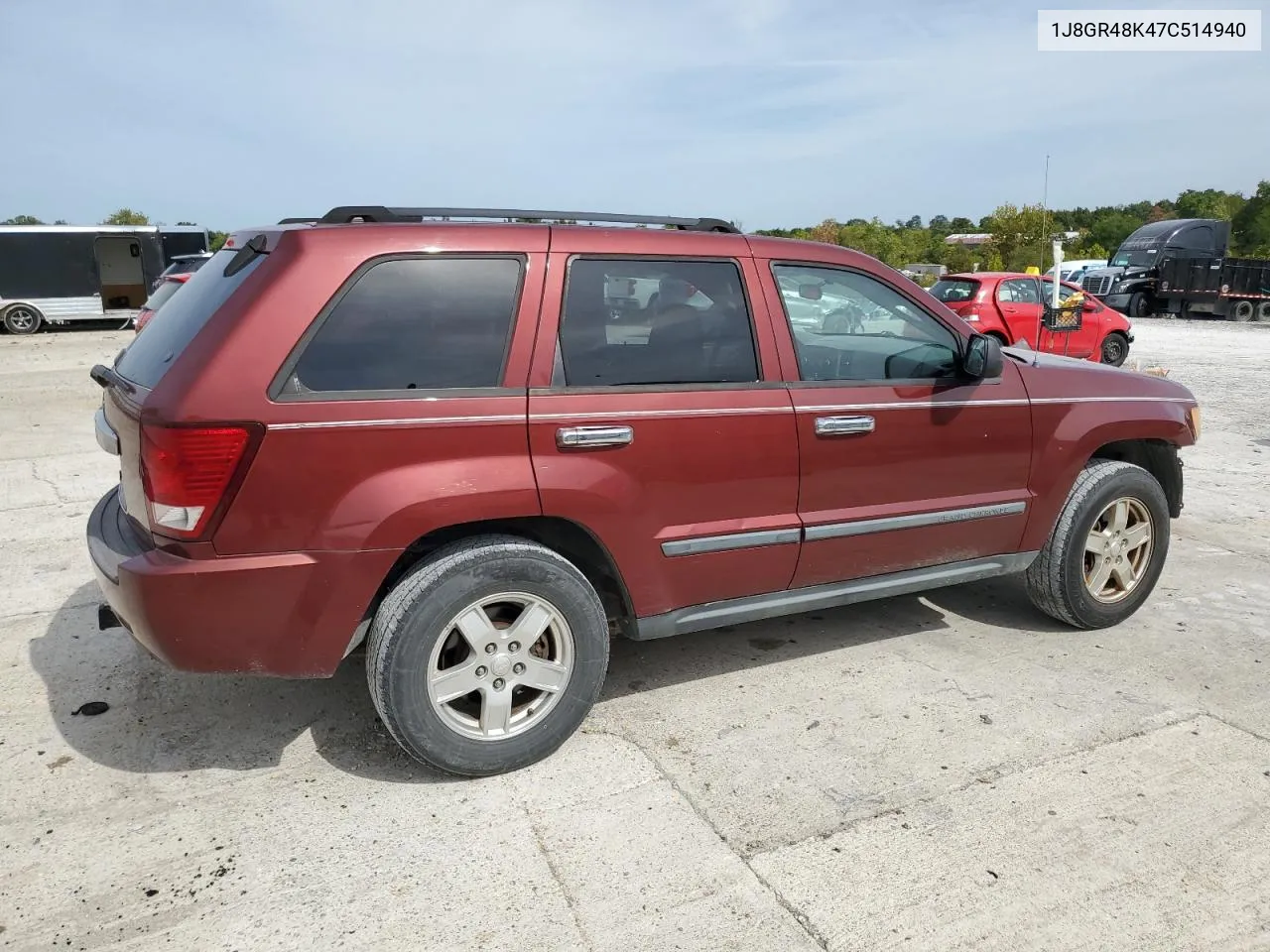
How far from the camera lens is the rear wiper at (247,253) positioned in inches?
119

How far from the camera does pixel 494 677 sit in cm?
312

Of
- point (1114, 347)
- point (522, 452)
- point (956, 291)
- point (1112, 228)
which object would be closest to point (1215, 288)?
point (1114, 347)

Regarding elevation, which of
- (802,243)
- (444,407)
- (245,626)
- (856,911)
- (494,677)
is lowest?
(856,911)

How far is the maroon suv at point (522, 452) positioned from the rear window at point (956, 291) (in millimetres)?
10165

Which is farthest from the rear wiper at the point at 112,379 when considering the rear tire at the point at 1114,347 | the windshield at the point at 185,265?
the windshield at the point at 185,265

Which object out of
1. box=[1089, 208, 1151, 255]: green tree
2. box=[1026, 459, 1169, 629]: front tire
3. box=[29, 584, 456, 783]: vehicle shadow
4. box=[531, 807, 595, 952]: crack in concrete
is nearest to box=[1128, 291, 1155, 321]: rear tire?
box=[1026, 459, 1169, 629]: front tire

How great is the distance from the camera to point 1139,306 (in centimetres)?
2812

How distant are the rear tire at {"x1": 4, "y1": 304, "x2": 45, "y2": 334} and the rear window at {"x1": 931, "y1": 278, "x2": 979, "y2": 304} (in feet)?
66.5

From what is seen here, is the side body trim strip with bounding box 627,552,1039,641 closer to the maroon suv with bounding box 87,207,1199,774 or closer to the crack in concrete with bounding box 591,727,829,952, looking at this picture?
the maroon suv with bounding box 87,207,1199,774

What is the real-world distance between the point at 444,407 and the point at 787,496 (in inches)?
54.0

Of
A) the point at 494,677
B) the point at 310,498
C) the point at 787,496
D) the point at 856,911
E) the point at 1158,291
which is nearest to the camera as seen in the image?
the point at 856,911

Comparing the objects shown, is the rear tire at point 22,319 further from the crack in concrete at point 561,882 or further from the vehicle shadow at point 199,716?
the crack in concrete at point 561,882

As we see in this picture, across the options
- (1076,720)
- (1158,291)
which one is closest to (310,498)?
(1076,720)

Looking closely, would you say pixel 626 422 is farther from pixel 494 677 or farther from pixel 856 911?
pixel 856 911
